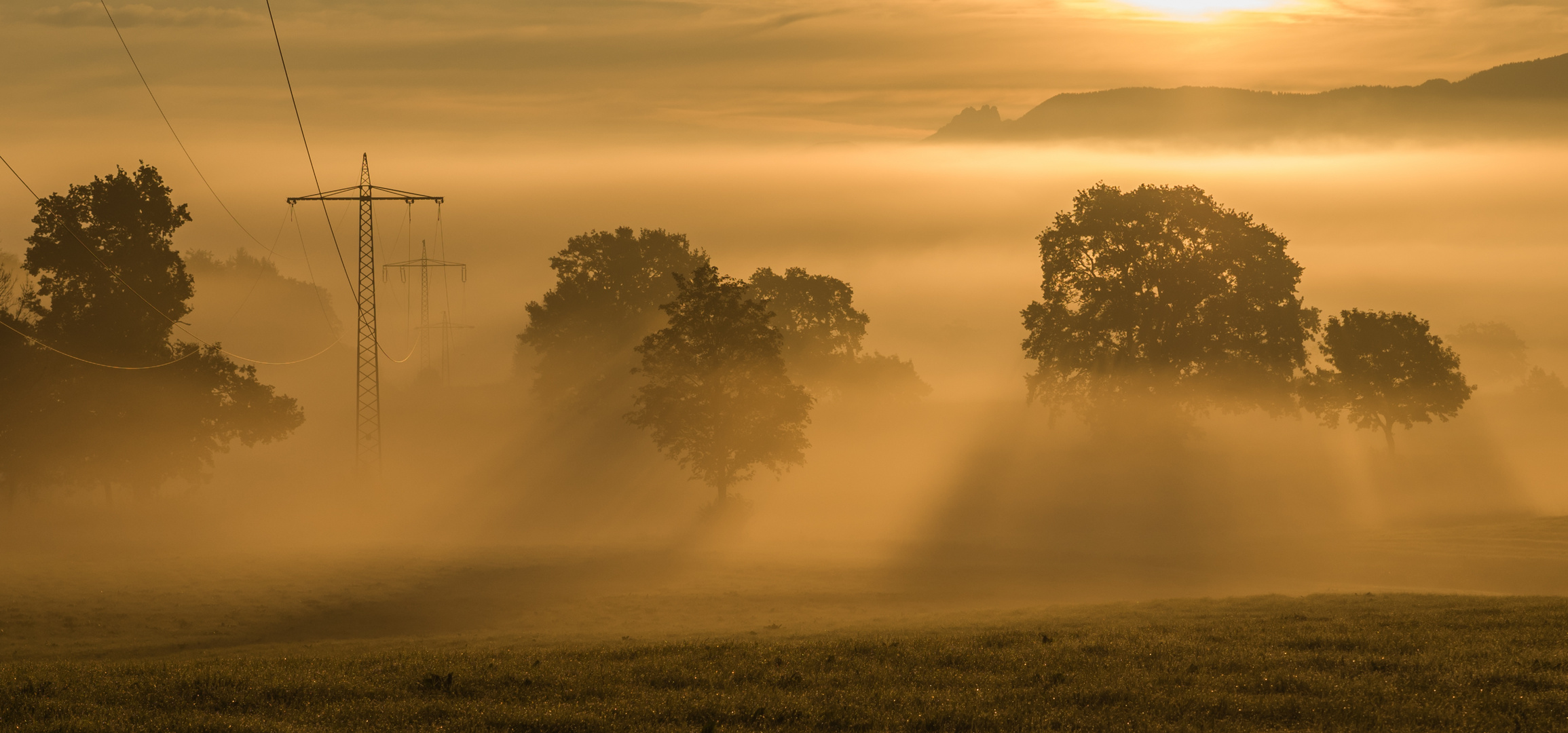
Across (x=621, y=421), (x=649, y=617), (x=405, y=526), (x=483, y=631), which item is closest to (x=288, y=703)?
(x=483, y=631)

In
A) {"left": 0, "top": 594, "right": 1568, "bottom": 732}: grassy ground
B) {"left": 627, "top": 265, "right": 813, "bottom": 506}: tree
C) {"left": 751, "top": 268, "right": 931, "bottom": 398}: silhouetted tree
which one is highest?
{"left": 751, "top": 268, "right": 931, "bottom": 398}: silhouetted tree

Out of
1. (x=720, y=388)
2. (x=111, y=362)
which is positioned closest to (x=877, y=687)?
(x=720, y=388)

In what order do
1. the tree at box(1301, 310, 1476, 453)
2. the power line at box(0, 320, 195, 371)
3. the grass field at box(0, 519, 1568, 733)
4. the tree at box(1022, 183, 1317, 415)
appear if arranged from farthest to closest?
the tree at box(1301, 310, 1476, 453), the tree at box(1022, 183, 1317, 415), the power line at box(0, 320, 195, 371), the grass field at box(0, 519, 1568, 733)

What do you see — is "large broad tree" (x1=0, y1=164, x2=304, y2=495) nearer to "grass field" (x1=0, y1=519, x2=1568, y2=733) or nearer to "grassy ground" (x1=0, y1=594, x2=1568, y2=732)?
"grass field" (x1=0, y1=519, x2=1568, y2=733)

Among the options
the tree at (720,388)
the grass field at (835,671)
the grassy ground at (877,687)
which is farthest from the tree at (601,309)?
the grassy ground at (877,687)

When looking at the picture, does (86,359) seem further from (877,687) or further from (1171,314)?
(1171,314)

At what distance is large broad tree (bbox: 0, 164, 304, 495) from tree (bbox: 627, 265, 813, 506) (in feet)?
69.9

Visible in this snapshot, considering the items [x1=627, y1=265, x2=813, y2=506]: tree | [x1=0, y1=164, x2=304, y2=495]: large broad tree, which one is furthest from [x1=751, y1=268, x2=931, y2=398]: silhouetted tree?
[x1=0, y1=164, x2=304, y2=495]: large broad tree

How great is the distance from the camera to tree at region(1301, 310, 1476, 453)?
248ft

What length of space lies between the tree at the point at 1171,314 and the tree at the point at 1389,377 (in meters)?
8.71

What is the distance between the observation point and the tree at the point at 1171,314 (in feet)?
227

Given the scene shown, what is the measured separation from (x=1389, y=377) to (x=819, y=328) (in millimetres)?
41208

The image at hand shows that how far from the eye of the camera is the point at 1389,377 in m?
76.2

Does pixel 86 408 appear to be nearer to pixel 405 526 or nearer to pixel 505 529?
pixel 405 526
